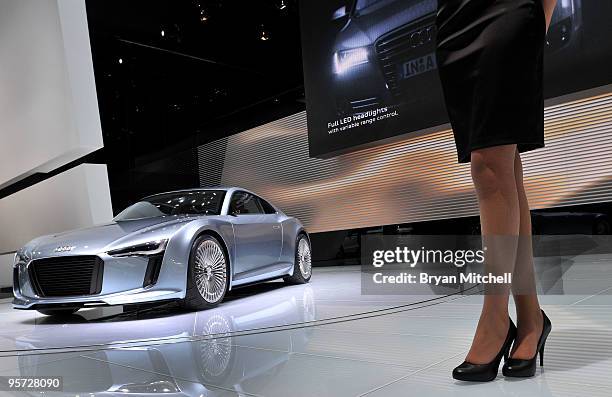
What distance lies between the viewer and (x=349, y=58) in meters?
7.02

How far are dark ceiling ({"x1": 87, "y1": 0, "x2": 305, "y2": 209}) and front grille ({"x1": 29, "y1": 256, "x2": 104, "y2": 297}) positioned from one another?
5.37 m

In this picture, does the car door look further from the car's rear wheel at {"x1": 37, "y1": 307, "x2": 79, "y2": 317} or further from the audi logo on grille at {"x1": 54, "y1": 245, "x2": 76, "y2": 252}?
the car's rear wheel at {"x1": 37, "y1": 307, "x2": 79, "y2": 317}

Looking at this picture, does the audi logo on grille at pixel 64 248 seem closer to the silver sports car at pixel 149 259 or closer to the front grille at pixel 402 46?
the silver sports car at pixel 149 259

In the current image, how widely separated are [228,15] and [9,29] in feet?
10.4

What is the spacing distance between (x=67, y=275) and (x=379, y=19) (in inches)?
196

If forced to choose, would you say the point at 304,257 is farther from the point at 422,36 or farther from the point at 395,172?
the point at 422,36

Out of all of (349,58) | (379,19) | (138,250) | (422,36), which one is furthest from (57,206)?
(422,36)

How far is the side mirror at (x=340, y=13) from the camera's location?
280 inches

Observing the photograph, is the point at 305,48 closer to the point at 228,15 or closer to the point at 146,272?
the point at 228,15

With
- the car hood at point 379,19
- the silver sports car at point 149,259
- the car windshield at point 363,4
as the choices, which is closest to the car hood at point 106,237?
the silver sports car at point 149,259

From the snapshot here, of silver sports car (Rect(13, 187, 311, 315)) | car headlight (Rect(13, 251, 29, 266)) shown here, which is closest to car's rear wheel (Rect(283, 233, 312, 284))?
silver sports car (Rect(13, 187, 311, 315))

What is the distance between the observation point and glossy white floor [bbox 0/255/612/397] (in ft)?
5.01

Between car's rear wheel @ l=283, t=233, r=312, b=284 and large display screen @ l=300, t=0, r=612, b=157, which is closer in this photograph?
large display screen @ l=300, t=0, r=612, b=157

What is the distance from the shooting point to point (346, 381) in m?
1.60
